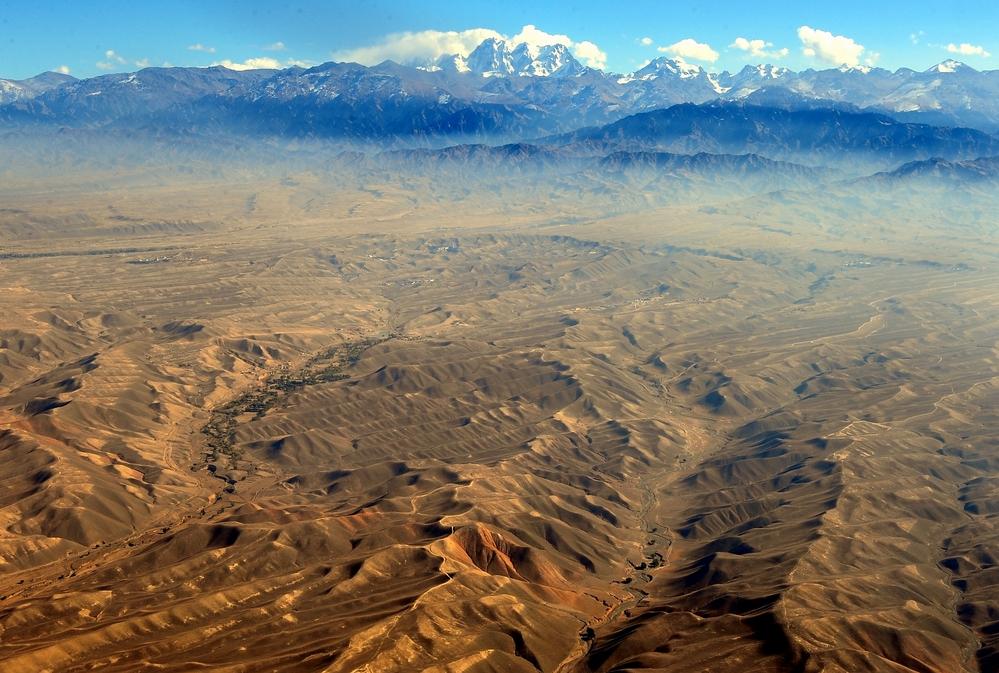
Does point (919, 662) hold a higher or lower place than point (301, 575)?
lower

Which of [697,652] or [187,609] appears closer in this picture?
[697,652]

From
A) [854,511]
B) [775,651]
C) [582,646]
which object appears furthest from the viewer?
[854,511]

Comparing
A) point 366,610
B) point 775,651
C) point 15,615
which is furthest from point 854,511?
point 15,615

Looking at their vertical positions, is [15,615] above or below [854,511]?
above

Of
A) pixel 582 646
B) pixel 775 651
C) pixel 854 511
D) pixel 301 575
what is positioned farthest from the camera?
pixel 854 511

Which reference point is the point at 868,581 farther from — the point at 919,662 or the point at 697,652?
the point at 697,652

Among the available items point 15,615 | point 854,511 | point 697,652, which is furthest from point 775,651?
point 15,615

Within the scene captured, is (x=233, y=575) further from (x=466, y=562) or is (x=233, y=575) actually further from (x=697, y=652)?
(x=697, y=652)

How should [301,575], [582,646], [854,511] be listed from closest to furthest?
[582,646]
[301,575]
[854,511]

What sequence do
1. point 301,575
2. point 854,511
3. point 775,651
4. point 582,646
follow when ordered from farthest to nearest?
point 854,511, point 301,575, point 582,646, point 775,651
